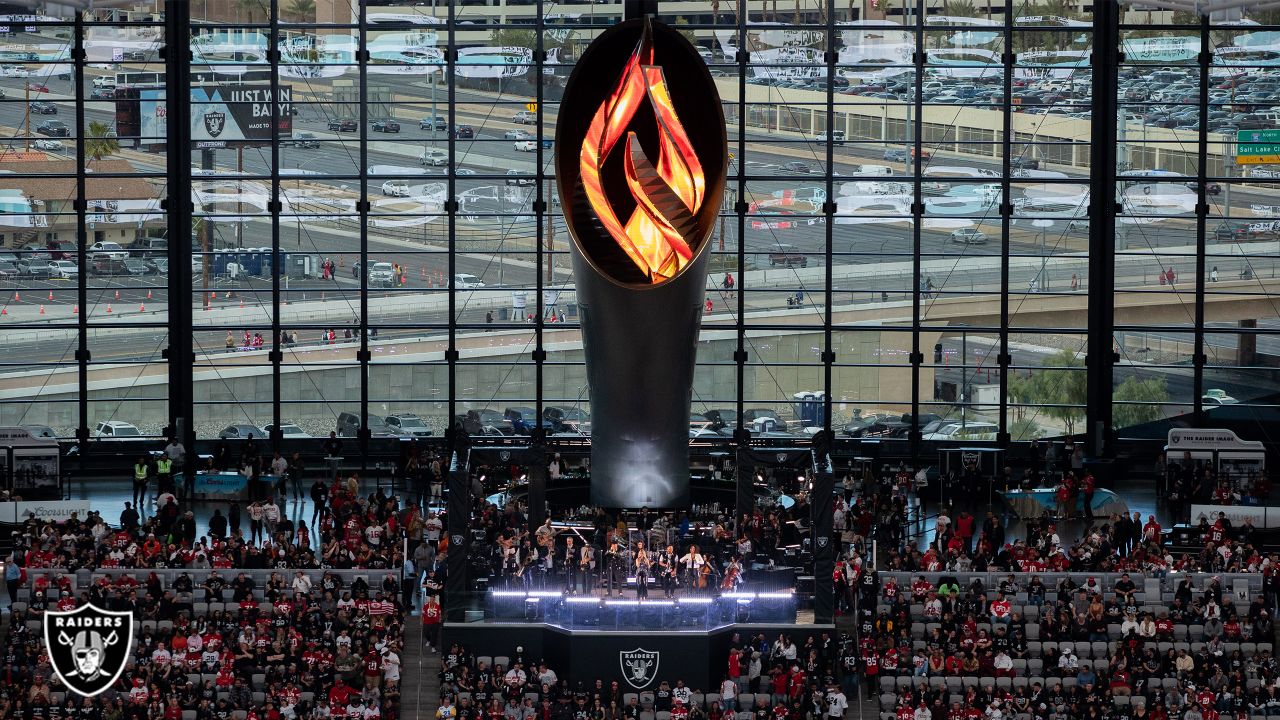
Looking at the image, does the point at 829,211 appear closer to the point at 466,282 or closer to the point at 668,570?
the point at 466,282

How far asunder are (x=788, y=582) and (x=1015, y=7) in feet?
45.6

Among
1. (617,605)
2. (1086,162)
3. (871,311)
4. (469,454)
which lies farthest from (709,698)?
(1086,162)

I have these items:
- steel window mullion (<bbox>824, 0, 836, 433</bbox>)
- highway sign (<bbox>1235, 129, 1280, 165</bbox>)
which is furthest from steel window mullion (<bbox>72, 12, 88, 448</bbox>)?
highway sign (<bbox>1235, 129, 1280, 165</bbox>)

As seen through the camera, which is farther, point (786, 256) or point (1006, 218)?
point (786, 256)

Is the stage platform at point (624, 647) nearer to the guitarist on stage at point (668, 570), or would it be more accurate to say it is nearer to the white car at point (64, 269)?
the guitarist on stage at point (668, 570)

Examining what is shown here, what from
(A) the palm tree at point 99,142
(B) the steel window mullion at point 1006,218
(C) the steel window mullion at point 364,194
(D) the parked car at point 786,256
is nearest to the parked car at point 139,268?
(A) the palm tree at point 99,142

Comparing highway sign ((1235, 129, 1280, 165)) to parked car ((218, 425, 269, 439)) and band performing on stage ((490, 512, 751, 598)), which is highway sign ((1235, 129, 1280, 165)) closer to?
band performing on stage ((490, 512, 751, 598))

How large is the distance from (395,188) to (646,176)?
10.5 metres

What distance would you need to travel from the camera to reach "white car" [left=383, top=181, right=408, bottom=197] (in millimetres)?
45656

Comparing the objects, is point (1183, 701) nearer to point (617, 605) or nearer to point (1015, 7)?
point (617, 605)

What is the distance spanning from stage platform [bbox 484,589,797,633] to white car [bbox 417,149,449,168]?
11.1 m

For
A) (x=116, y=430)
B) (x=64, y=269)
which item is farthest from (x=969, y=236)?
(x=64, y=269)

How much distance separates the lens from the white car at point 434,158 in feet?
150

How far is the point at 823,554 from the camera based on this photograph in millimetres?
37656
